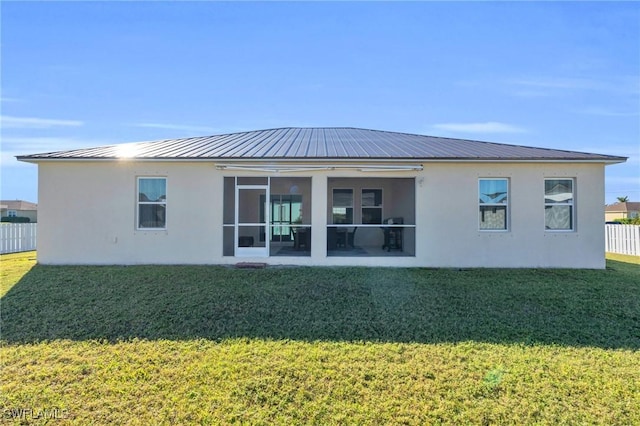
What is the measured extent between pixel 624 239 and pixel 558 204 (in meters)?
8.09

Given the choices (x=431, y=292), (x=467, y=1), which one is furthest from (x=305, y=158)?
(x=467, y=1)

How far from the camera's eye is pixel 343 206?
47.7 feet

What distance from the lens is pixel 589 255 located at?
31.3 feet

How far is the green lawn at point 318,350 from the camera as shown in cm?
350

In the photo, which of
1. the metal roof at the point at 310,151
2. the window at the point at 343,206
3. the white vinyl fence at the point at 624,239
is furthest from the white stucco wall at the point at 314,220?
the white vinyl fence at the point at 624,239

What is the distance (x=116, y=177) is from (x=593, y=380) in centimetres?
1133

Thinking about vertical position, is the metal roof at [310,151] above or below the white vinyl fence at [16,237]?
above

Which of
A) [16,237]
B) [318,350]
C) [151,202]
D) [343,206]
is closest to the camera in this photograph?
[318,350]

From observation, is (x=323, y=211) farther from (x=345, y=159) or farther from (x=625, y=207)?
(x=625, y=207)

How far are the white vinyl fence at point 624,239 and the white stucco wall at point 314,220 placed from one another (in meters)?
6.76

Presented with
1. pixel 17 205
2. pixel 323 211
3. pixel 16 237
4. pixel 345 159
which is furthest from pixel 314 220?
pixel 17 205

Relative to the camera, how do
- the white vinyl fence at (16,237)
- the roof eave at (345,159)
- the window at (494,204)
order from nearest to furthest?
the roof eave at (345,159) < the window at (494,204) < the white vinyl fence at (16,237)

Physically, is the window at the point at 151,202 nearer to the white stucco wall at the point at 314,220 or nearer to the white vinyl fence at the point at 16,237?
the white stucco wall at the point at 314,220

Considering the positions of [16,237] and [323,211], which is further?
[16,237]
